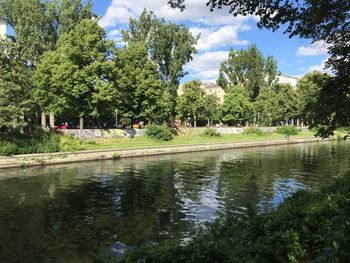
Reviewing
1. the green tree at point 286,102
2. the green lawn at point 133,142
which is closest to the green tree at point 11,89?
the green lawn at point 133,142

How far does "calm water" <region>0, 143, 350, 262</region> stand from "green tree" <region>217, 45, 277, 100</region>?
52.1 m

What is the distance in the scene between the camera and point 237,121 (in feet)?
293

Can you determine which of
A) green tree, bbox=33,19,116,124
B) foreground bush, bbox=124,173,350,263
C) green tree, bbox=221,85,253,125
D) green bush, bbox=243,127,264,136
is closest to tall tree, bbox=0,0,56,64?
green tree, bbox=33,19,116,124

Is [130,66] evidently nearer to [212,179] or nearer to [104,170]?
[104,170]

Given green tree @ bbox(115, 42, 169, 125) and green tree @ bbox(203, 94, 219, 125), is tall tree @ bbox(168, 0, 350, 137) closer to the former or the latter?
green tree @ bbox(115, 42, 169, 125)

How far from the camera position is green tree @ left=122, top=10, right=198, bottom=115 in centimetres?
6944

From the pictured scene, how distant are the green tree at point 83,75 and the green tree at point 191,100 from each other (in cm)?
2191

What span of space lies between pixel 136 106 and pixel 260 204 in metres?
40.7

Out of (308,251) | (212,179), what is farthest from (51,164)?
(308,251)

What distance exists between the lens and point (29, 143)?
39.2m

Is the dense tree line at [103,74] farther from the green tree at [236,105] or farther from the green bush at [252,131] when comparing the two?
the green bush at [252,131]

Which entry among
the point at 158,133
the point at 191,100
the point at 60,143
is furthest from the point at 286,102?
the point at 60,143

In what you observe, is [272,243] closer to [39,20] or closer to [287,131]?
[39,20]

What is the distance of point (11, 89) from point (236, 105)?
5315cm
